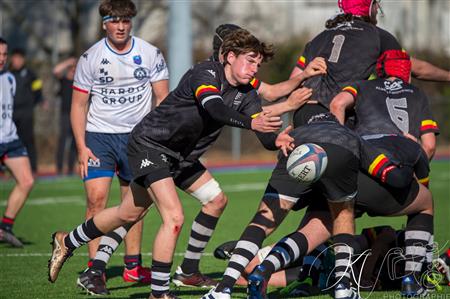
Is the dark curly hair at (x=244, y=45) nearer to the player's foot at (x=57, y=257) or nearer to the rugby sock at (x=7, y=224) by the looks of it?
the player's foot at (x=57, y=257)

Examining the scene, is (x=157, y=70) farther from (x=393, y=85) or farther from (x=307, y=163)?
(x=307, y=163)

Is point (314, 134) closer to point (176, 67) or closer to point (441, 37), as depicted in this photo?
point (176, 67)

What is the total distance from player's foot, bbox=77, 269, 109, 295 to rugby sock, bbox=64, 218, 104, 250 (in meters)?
0.34

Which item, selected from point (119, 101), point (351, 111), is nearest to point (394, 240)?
point (351, 111)

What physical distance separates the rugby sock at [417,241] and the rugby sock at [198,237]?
1668 millimetres

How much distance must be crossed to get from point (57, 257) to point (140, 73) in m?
1.97

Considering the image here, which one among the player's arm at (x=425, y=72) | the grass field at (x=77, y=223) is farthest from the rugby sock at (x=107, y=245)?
the player's arm at (x=425, y=72)

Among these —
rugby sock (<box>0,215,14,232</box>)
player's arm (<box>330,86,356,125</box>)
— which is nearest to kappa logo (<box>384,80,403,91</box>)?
player's arm (<box>330,86,356,125</box>)

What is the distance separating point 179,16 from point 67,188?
466cm

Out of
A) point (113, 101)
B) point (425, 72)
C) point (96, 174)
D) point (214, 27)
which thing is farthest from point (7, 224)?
point (214, 27)

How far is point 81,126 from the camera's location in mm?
8320

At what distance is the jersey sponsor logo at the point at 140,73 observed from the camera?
27.8 feet

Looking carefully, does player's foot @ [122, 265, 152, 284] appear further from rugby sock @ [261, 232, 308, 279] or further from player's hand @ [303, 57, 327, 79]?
player's hand @ [303, 57, 327, 79]

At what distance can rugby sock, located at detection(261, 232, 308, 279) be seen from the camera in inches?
265
